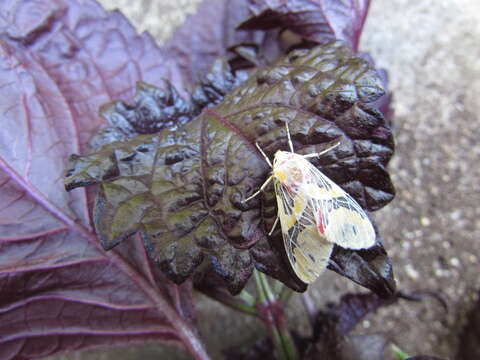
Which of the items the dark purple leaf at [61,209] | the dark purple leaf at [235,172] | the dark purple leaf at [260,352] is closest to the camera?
the dark purple leaf at [235,172]

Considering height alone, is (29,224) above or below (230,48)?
below

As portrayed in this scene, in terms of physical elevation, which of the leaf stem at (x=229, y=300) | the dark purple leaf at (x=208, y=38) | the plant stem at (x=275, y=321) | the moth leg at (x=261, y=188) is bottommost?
the plant stem at (x=275, y=321)

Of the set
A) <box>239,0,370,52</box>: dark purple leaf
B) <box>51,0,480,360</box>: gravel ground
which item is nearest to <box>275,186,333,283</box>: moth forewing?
<box>239,0,370,52</box>: dark purple leaf

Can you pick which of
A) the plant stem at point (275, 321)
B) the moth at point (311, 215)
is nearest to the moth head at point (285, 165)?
the moth at point (311, 215)

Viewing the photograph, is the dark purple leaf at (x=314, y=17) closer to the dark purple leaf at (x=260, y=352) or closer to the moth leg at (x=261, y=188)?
the moth leg at (x=261, y=188)

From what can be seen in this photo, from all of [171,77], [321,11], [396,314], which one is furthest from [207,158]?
[396,314]

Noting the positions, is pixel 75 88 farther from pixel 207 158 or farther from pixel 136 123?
pixel 207 158

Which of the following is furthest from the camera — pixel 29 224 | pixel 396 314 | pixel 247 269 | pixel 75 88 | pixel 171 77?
pixel 396 314
